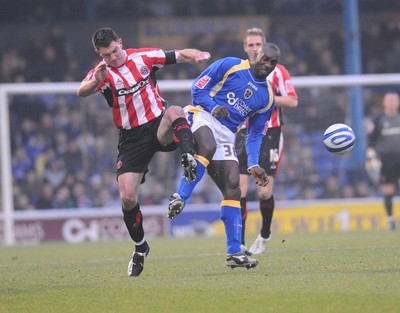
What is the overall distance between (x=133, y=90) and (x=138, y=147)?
→ 535mm

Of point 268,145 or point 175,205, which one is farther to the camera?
point 268,145

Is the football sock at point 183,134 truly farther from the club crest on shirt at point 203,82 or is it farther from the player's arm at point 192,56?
the club crest on shirt at point 203,82

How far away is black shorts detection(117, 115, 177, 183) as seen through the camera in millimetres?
8961

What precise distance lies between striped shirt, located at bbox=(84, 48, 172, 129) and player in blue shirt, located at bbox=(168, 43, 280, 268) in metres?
0.41

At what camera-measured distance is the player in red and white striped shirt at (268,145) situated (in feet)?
36.5

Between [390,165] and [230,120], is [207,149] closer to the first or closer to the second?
[230,120]

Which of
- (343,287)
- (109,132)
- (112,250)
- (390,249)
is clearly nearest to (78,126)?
(109,132)

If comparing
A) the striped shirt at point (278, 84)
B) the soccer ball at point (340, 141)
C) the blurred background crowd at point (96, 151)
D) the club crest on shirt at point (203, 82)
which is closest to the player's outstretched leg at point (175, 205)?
the club crest on shirt at point (203, 82)

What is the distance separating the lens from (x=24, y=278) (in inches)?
360

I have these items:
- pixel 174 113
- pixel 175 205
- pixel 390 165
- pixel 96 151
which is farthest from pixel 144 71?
pixel 96 151

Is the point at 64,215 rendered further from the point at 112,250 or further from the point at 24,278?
the point at 24,278

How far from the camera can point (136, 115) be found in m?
9.07

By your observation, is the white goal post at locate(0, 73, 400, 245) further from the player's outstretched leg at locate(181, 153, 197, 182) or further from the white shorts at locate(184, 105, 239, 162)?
the player's outstretched leg at locate(181, 153, 197, 182)

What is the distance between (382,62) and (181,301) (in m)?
20.5
